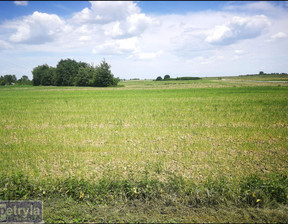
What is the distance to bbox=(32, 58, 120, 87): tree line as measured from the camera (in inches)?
3167

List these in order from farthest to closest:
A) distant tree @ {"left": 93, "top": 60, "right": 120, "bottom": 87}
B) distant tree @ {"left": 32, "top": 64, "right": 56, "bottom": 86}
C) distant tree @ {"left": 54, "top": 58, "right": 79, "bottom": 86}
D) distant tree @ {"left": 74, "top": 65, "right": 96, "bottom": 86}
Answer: distant tree @ {"left": 32, "top": 64, "right": 56, "bottom": 86} → distant tree @ {"left": 54, "top": 58, "right": 79, "bottom": 86} → distant tree @ {"left": 74, "top": 65, "right": 96, "bottom": 86} → distant tree @ {"left": 93, "top": 60, "right": 120, "bottom": 87}

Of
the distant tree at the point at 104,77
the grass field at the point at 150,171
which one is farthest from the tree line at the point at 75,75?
the grass field at the point at 150,171

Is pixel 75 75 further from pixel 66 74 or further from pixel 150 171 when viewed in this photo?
pixel 150 171

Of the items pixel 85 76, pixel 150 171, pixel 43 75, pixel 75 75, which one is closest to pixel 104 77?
pixel 85 76

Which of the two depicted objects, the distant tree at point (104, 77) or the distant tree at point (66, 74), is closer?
the distant tree at point (104, 77)

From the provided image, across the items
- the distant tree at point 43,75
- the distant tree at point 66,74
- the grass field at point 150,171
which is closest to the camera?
the grass field at point 150,171

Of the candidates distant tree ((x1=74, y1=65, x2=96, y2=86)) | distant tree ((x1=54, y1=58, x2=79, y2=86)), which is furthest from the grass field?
distant tree ((x1=54, y1=58, x2=79, y2=86))

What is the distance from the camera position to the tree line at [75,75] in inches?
3167

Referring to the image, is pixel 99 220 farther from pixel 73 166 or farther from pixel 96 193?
pixel 73 166

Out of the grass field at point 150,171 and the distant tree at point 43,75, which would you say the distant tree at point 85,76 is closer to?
the distant tree at point 43,75

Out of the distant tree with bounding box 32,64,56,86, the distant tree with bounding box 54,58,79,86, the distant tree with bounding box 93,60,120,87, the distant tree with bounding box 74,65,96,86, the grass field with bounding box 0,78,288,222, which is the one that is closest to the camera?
the grass field with bounding box 0,78,288,222

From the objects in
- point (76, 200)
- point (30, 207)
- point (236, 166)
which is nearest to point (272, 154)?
point (236, 166)

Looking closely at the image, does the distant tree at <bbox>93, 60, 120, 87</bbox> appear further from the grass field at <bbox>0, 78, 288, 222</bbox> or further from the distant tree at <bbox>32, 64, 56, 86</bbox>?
the grass field at <bbox>0, 78, 288, 222</bbox>

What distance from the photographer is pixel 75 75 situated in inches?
3875
